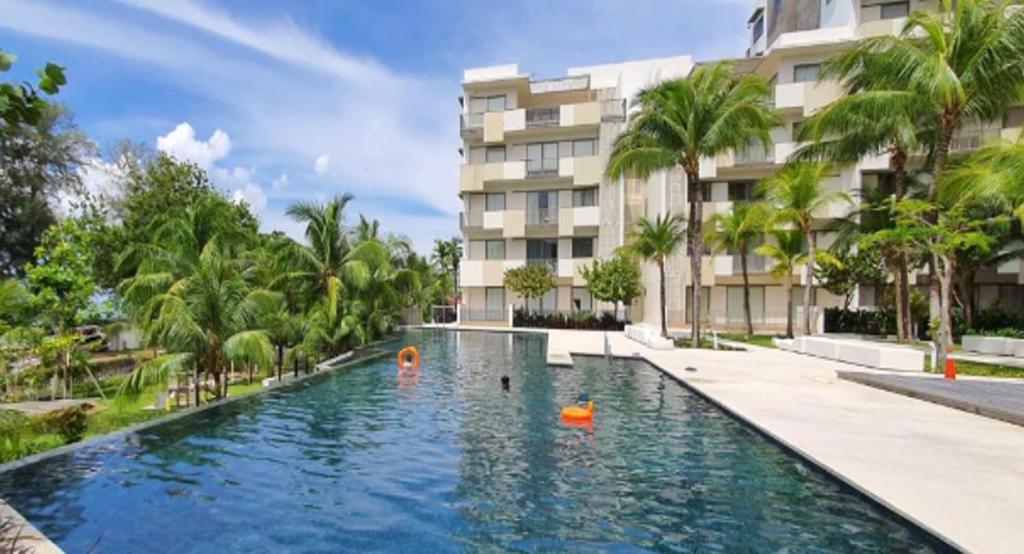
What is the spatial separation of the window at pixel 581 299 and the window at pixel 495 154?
36.9 feet

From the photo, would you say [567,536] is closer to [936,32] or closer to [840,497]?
[840,497]

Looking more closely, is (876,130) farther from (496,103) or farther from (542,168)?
(496,103)

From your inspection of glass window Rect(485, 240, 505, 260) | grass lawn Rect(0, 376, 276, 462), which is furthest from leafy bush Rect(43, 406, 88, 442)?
glass window Rect(485, 240, 505, 260)

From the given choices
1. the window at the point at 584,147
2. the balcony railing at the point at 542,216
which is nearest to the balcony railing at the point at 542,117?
the window at the point at 584,147

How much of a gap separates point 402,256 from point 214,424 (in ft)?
88.8

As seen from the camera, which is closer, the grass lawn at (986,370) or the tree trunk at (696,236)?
the grass lawn at (986,370)

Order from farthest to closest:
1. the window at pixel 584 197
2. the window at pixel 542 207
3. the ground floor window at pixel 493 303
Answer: the ground floor window at pixel 493 303, the window at pixel 542 207, the window at pixel 584 197

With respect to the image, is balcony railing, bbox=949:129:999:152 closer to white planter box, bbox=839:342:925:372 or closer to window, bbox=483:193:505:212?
white planter box, bbox=839:342:925:372

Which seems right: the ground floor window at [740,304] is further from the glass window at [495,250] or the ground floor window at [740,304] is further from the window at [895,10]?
the window at [895,10]

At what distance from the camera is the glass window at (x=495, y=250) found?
1662 inches

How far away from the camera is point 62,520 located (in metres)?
5.71

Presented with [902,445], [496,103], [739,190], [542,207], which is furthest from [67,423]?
[496,103]

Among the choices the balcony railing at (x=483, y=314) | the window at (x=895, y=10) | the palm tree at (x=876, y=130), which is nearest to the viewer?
the palm tree at (x=876, y=130)

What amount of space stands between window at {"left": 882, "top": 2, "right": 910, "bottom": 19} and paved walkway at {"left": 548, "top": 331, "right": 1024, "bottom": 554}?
29.8 m
